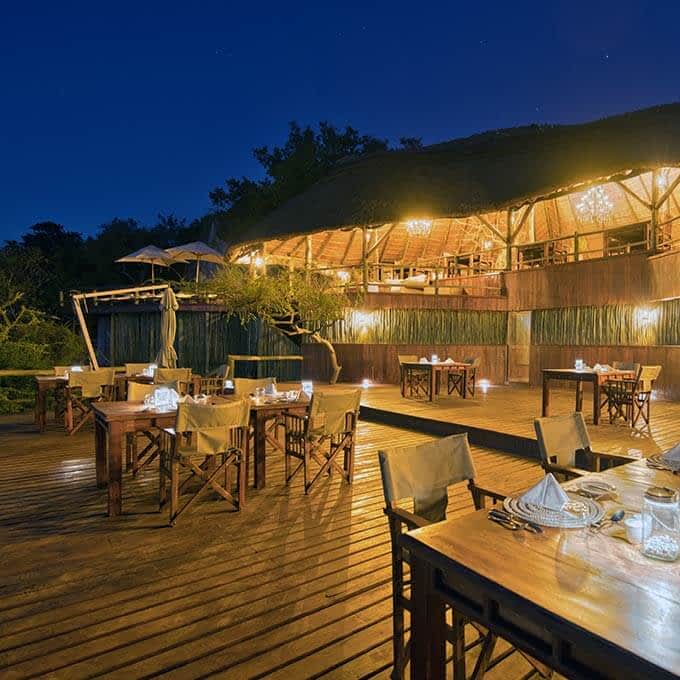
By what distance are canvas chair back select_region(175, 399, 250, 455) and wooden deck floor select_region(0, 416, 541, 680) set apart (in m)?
0.57

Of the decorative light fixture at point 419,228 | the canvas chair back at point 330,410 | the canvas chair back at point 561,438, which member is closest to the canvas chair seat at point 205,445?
the canvas chair back at point 330,410

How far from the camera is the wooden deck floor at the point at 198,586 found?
2.12 meters

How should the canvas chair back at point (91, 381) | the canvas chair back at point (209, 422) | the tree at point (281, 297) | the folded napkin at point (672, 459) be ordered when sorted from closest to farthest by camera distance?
the folded napkin at point (672, 459)
the canvas chair back at point (209, 422)
the canvas chair back at point (91, 381)
the tree at point (281, 297)

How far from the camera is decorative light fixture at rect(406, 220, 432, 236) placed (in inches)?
651

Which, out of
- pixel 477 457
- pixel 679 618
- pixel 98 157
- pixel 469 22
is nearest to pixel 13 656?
pixel 679 618

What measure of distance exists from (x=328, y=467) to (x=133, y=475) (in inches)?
78.1

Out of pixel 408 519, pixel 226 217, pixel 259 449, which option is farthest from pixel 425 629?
pixel 226 217

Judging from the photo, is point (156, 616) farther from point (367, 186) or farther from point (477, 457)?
point (367, 186)

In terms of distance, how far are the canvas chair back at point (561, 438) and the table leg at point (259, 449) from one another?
2571 mm

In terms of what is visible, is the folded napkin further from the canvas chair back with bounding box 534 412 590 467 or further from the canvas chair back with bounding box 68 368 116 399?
the canvas chair back with bounding box 68 368 116 399

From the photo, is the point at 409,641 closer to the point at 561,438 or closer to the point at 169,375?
the point at 561,438

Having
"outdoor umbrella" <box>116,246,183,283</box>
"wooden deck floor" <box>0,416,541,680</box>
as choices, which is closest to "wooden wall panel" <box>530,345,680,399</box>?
"wooden deck floor" <box>0,416,541,680</box>

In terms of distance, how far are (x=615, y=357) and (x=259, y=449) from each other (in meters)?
9.85

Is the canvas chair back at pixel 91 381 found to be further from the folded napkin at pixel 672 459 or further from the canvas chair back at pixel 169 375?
the folded napkin at pixel 672 459
